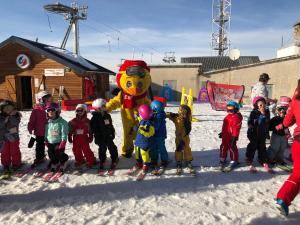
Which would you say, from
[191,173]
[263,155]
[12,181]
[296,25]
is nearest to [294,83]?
[296,25]

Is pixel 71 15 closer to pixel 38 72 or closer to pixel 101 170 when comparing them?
pixel 38 72

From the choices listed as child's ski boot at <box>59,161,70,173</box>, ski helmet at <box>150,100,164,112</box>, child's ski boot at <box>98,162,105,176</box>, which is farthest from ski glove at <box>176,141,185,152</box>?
child's ski boot at <box>59,161,70,173</box>

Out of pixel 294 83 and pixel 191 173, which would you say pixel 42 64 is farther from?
pixel 294 83

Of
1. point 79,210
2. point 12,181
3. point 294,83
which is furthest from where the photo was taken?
point 294,83

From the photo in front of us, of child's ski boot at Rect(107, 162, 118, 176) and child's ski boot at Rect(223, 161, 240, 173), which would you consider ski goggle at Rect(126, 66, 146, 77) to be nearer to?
child's ski boot at Rect(107, 162, 118, 176)

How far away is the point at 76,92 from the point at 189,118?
36.7ft

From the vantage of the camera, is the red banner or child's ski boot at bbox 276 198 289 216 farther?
the red banner

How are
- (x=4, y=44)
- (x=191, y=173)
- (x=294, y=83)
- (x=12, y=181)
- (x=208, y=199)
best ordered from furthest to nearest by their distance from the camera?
(x=294, y=83) < (x=4, y=44) < (x=191, y=173) < (x=12, y=181) < (x=208, y=199)

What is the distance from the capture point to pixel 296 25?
25.9 meters

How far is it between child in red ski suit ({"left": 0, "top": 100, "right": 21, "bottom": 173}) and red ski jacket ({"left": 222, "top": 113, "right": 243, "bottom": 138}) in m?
Answer: 3.94

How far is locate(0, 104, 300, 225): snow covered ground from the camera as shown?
3.42m

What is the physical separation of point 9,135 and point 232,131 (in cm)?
406

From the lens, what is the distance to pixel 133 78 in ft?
18.0

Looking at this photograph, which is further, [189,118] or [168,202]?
[189,118]
